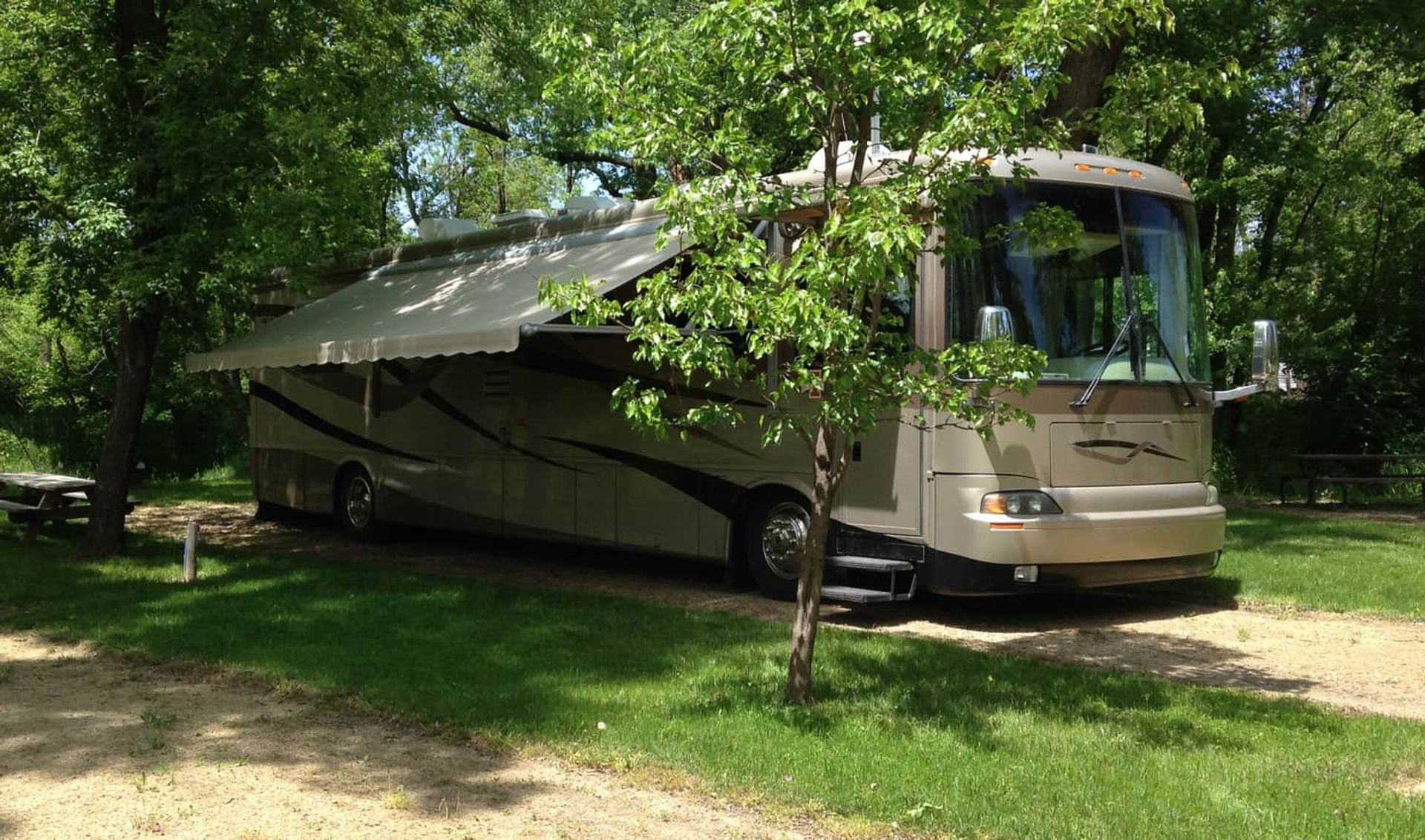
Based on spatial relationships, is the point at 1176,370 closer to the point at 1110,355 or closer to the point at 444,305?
the point at 1110,355

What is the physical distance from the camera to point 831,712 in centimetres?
604

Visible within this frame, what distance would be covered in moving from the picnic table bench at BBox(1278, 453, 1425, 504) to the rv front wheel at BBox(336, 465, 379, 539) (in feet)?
40.4

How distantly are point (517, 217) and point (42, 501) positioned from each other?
20.5 feet

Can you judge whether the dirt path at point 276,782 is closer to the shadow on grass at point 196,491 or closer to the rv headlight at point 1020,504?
the rv headlight at point 1020,504

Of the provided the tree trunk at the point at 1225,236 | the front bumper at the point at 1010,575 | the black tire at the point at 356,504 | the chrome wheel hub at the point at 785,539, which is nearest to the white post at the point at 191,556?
the black tire at the point at 356,504

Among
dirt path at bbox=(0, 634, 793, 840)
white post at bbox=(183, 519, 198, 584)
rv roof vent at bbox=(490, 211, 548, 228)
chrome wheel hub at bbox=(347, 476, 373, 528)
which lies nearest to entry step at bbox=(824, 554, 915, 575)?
dirt path at bbox=(0, 634, 793, 840)

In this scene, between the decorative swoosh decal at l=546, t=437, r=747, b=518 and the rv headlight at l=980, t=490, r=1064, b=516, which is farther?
the decorative swoosh decal at l=546, t=437, r=747, b=518

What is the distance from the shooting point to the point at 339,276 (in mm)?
13883

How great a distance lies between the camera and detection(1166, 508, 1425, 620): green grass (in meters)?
9.59

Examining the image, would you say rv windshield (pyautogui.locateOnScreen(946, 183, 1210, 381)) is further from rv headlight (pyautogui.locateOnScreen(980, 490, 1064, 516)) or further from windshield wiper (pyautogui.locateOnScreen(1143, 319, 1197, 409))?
rv headlight (pyautogui.locateOnScreen(980, 490, 1064, 516))

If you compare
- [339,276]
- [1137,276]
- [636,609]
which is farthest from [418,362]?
[1137,276]

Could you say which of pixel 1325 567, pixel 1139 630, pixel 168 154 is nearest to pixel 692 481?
pixel 1139 630

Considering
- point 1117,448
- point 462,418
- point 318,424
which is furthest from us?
point 318,424

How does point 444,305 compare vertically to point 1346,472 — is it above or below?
above
